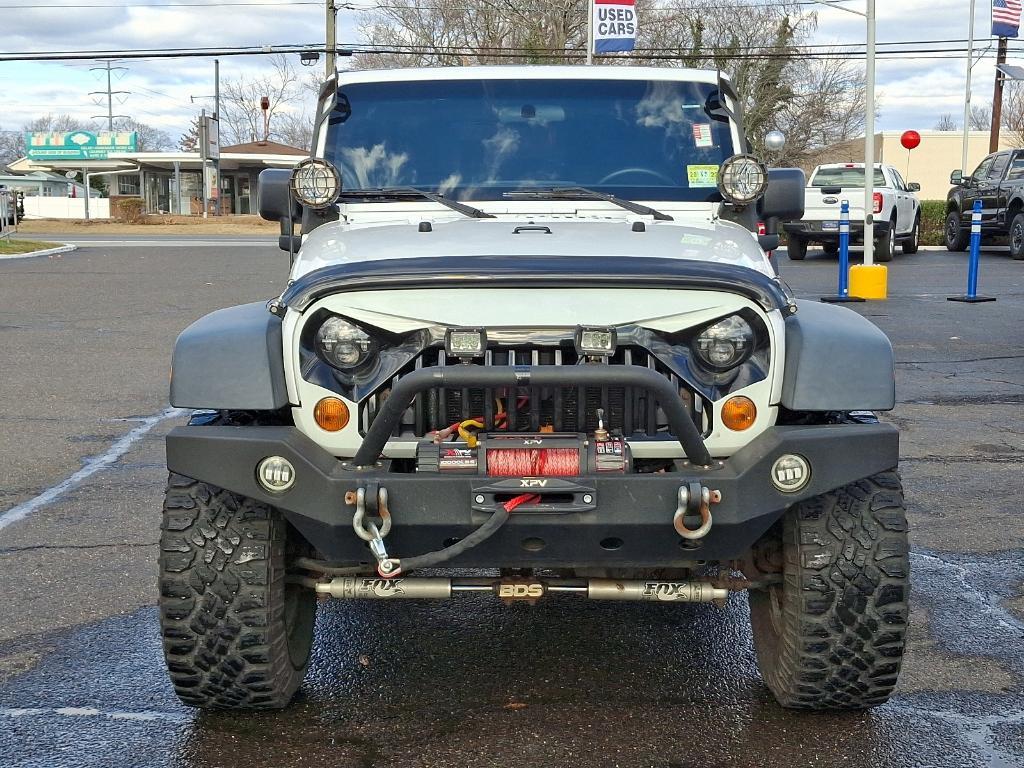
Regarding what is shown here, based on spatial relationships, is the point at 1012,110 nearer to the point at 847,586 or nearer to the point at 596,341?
the point at 847,586

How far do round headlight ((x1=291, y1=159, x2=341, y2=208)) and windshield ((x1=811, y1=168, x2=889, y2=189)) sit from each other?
1964cm

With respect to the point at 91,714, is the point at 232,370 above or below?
above

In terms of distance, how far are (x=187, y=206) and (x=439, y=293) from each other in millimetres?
67826

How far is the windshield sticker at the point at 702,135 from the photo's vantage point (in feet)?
16.6

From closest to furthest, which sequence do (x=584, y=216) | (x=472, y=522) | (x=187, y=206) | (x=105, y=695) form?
1. (x=472, y=522)
2. (x=105, y=695)
3. (x=584, y=216)
4. (x=187, y=206)

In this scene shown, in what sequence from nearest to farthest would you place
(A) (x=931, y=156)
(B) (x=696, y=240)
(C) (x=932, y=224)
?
(B) (x=696, y=240) < (C) (x=932, y=224) < (A) (x=931, y=156)

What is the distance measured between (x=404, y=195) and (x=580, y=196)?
0.66m

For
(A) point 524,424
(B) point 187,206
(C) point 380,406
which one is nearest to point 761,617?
(A) point 524,424

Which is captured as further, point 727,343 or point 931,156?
point 931,156

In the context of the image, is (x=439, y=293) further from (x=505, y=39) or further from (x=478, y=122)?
(x=505, y=39)

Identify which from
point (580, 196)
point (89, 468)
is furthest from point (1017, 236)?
point (580, 196)

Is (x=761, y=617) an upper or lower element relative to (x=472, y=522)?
lower

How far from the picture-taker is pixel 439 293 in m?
3.48

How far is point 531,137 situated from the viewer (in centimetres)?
503
